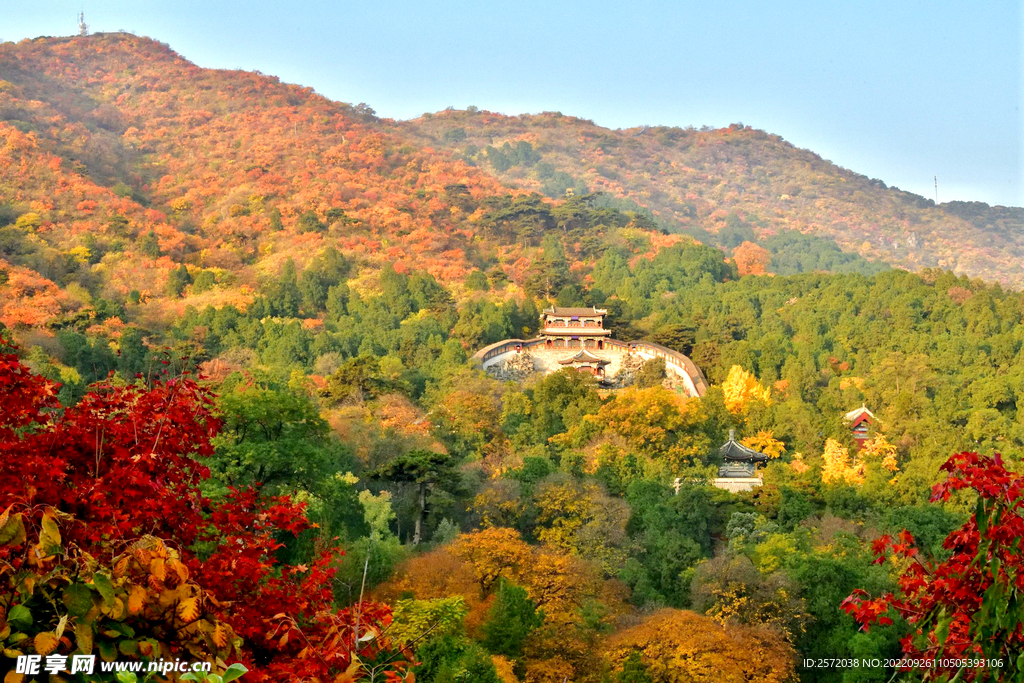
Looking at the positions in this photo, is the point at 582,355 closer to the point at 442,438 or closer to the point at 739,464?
the point at 739,464

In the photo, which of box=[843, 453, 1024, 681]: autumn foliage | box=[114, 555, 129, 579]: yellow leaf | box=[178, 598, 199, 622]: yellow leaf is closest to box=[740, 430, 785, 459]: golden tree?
box=[843, 453, 1024, 681]: autumn foliage

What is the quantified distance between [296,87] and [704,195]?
45.9m

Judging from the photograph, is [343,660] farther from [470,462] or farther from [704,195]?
[704,195]

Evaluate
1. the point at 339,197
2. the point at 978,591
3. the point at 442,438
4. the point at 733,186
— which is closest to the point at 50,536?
the point at 978,591

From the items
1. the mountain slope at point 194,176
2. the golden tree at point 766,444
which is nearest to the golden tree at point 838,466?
the golden tree at point 766,444

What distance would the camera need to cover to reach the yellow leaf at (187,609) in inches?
159

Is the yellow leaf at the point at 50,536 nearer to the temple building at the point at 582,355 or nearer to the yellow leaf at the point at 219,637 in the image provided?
the yellow leaf at the point at 219,637

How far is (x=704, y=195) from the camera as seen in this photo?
116 m

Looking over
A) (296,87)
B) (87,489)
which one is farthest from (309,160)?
(87,489)

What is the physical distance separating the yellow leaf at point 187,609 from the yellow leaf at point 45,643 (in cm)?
43

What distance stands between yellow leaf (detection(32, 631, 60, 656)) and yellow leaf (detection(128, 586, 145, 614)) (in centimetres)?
27

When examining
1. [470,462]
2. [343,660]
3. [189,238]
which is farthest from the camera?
[189,238]

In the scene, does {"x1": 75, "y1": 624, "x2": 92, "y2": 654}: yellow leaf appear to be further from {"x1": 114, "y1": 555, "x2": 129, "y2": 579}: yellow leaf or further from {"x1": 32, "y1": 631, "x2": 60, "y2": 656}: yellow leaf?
{"x1": 114, "y1": 555, "x2": 129, "y2": 579}: yellow leaf

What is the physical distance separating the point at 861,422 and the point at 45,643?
2955 cm
